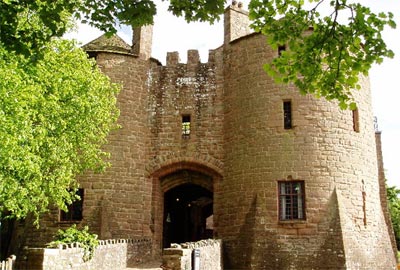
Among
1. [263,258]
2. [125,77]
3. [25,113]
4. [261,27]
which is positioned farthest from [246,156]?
[261,27]

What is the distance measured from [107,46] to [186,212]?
11555mm

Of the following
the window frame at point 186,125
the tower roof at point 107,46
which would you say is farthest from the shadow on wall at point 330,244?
the tower roof at point 107,46

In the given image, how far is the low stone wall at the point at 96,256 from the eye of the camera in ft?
30.1

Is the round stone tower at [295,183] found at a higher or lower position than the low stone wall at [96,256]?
higher

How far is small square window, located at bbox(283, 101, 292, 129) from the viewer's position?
53.5ft

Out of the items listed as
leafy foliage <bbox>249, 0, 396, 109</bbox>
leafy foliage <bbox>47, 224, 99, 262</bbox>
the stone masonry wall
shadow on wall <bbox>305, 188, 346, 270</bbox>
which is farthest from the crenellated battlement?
leafy foliage <bbox>249, 0, 396, 109</bbox>

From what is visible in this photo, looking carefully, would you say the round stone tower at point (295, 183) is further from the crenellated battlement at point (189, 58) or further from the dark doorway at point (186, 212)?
the dark doorway at point (186, 212)

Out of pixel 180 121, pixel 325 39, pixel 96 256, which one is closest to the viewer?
pixel 325 39

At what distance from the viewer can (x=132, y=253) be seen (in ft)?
50.1

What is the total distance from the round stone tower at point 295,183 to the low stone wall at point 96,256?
121 inches

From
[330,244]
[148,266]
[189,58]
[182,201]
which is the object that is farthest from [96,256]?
[182,201]

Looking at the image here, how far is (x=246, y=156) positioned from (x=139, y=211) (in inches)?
187

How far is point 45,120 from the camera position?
511 inches

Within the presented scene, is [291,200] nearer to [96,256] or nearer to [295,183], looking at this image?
[295,183]
